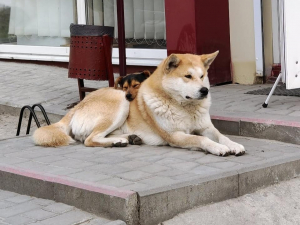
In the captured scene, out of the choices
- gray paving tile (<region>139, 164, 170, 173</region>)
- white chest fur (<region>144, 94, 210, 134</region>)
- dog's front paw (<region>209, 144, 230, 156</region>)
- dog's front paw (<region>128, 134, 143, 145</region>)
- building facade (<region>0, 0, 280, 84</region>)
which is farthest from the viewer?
building facade (<region>0, 0, 280, 84</region>)

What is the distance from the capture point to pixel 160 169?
4984 millimetres

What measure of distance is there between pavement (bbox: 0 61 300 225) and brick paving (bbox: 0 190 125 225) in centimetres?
6

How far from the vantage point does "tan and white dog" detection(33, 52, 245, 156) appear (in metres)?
5.73

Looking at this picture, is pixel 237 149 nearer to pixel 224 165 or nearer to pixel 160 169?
pixel 224 165

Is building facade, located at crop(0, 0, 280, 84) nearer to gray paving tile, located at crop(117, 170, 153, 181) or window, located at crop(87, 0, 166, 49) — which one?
window, located at crop(87, 0, 166, 49)

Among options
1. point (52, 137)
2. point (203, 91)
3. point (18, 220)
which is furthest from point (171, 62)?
point (18, 220)

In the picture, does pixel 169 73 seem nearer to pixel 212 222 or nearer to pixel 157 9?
pixel 212 222

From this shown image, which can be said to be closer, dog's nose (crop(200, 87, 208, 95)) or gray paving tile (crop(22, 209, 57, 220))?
gray paving tile (crop(22, 209, 57, 220))

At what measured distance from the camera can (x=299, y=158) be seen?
5.33 meters

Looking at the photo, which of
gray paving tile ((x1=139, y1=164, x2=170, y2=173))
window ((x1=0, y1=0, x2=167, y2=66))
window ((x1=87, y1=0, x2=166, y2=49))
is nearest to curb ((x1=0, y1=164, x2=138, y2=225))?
gray paving tile ((x1=139, y1=164, x2=170, y2=173))

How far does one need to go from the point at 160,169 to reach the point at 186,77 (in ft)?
3.59

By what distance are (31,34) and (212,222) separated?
8480 mm

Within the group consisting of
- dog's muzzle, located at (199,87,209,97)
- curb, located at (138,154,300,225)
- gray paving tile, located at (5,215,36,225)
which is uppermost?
dog's muzzle, located at (199,87,209,97)

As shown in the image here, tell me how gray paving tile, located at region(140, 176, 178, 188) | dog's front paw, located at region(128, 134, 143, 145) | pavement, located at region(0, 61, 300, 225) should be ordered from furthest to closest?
1. dog's front paw, located at region(128, 134, 143, 145)
2. gray paving tile, located at region(140, 176, 178, 188)
3. pavement, located at region(0, 61, 300, 225)
